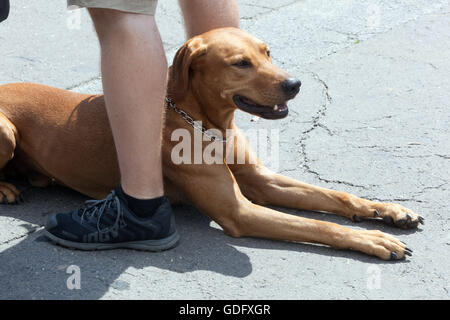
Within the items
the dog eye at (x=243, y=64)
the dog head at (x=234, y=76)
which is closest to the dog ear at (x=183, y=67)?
the dog head at (x=234, y=76)

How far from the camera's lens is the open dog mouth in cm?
299

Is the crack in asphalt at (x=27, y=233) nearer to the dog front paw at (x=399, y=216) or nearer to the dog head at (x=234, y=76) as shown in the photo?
the dog head at (x=234, y=76)

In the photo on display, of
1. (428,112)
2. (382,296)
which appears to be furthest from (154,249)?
(428,112)

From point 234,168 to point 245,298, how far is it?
857 millimetres

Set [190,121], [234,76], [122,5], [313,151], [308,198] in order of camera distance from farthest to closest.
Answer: [313,151]
[308,198]
[190,121]
[234,76]
[122,5]

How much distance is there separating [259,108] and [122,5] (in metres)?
0.78

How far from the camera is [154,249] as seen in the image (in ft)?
9.53

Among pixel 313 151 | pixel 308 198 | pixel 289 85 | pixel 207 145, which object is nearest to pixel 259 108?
pixel 289 85

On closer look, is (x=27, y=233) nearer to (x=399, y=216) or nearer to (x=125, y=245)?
(x=125, y=245)

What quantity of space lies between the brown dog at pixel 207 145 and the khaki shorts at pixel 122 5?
35 centimetres

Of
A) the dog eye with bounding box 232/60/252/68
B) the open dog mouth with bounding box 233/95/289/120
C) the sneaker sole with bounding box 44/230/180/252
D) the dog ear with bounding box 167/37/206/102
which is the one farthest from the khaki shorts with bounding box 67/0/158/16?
the sneaker sole with bounding box 44/230/180/252

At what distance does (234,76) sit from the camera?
9.73ft

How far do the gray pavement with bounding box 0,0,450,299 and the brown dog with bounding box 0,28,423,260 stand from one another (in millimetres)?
81

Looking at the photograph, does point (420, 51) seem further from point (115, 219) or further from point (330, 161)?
point (115, 219)
